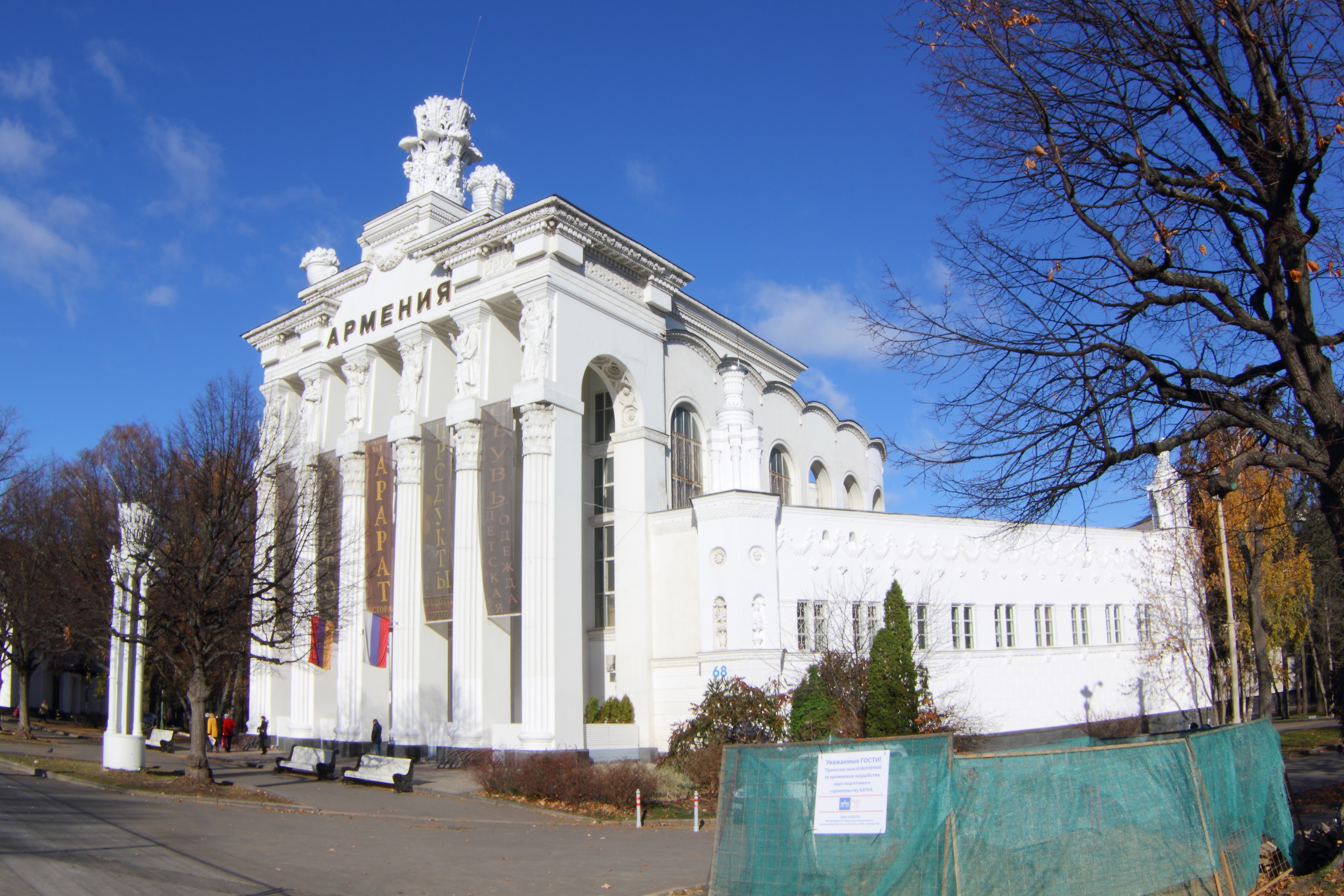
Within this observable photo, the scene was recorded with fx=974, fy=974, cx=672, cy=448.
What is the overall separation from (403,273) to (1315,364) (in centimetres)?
3024

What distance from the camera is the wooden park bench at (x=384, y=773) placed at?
23016 mm

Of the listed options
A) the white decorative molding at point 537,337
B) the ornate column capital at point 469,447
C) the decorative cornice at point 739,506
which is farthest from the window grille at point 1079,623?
the ornate column capital at point 469,447

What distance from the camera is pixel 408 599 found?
31.4 meters

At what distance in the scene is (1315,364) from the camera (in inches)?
381

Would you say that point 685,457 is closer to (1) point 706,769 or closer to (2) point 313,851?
(1) point 706,769

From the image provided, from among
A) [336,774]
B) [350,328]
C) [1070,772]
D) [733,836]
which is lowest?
[336,774]

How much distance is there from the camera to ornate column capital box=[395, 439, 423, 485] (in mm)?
32219

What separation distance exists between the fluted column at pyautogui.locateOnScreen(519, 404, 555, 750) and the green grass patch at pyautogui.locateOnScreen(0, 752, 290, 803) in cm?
706

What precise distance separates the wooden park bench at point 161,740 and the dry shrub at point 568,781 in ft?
48.9

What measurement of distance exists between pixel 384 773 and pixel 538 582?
6420 millimetres

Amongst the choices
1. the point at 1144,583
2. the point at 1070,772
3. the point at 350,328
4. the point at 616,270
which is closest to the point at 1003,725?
the point at 1144,583

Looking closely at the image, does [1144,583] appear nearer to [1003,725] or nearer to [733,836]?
[1003,725]

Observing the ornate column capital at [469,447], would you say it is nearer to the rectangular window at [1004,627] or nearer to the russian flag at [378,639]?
the russian flag at [378,639]

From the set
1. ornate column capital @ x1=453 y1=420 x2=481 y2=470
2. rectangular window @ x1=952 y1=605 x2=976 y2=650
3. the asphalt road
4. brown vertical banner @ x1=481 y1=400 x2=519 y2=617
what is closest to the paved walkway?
the asphalt road
